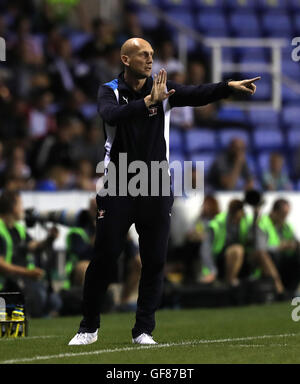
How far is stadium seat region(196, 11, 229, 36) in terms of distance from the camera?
1969cm

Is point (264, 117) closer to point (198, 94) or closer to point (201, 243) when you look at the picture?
point (201, 243)

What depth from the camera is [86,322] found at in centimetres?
732

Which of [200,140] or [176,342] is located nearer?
[176,342]

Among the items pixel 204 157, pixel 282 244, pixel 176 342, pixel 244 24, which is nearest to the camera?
pixel 176 342

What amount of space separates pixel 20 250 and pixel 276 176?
5.53m

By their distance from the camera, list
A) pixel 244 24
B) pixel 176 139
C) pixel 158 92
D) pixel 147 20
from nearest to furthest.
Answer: pixel 158 92
pixel 176 139
pixel 147 20
pixel 244 24

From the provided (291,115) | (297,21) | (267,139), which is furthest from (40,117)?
(297,21)

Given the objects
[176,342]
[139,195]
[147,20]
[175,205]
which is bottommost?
[176,342]

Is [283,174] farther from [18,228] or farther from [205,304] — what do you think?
[18,228]

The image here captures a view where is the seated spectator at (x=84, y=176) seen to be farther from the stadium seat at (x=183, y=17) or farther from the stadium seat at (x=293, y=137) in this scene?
the stadium seat at (x=183, y=17)

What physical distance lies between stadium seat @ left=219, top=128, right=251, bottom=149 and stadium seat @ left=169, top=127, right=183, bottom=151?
0.63m

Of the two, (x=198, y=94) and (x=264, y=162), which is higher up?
(x=198, y=94)

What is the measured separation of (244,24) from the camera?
1998 centimetres
